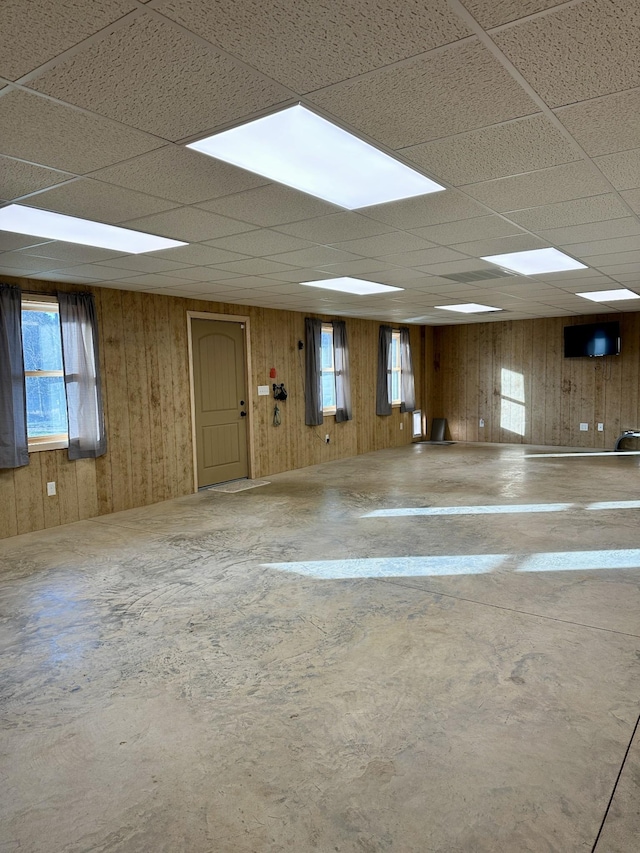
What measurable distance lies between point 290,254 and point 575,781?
12.1 feet

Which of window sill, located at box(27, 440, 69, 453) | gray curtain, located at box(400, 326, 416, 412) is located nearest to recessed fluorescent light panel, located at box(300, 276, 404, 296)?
window sill, located at box(27, 440, 69, 453)

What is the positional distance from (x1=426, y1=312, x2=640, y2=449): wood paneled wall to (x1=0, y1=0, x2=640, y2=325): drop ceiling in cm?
609

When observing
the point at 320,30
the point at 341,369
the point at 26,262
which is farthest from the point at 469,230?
the point at 341,369

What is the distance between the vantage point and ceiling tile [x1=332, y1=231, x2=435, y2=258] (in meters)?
3.96

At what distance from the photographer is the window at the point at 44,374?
5.25 metres

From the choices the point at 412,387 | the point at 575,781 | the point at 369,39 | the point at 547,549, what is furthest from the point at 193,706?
the point at 412,387

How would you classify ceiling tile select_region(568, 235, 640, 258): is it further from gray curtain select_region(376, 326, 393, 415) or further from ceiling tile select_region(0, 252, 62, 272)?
gray curtain select_region(376, 326, 393, 415)

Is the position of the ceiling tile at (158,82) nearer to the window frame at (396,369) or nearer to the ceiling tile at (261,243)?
the ceiling tile at (261,243)

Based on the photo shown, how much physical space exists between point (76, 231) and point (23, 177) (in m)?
1.13

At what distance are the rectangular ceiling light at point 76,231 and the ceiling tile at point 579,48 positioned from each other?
2.58m

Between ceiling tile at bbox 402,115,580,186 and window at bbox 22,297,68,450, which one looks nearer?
ceiling tile at bbox 402,115,580,186

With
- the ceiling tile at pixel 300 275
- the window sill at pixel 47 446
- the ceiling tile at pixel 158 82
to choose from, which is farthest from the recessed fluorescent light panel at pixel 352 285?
the ceiling tile at pixel 158 82

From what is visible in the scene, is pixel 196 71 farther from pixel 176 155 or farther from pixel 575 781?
pixel 575 781

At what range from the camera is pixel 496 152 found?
244 cm
